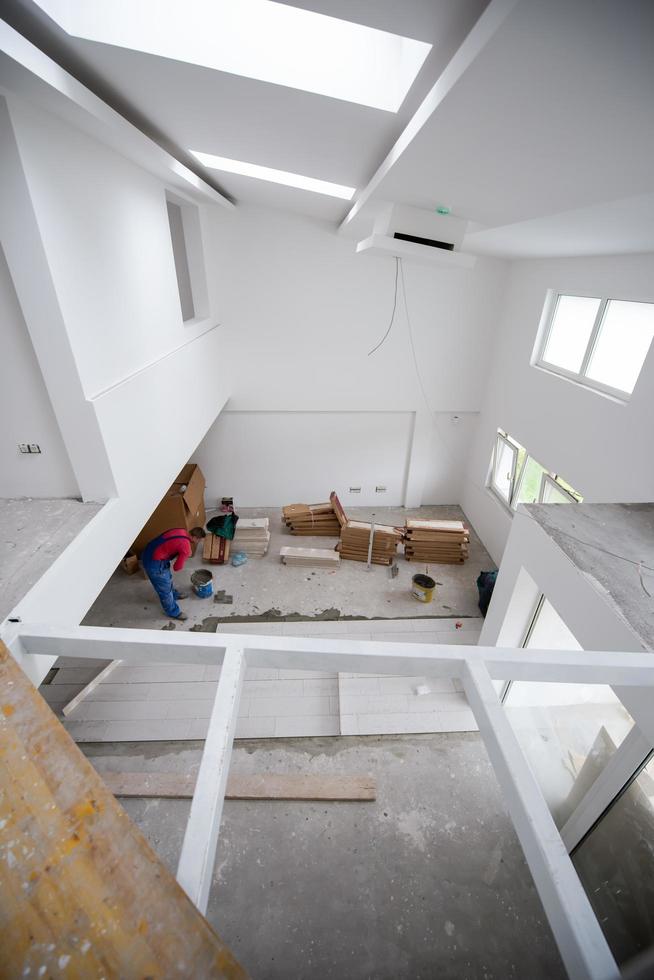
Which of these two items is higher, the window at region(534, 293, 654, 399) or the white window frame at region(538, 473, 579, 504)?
the window at region(534, 293, 654, 399)

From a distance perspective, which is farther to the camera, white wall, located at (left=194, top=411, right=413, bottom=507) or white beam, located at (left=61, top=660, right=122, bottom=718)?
white wall, located at (left=194, top=411, right=413, bottom=507)

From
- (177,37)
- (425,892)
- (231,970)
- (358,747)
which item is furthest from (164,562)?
(231,970)

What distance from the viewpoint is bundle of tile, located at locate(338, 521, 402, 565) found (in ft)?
21.3

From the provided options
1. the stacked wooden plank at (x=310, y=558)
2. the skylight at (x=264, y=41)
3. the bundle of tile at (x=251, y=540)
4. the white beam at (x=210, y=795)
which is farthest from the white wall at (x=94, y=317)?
the stacked wooden plank at (x=310, y=558)

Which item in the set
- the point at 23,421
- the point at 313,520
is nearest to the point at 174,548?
the point at 313,520

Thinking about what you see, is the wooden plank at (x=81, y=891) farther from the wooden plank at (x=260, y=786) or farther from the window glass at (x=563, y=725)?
the wooden plank at (x=260, y=786)

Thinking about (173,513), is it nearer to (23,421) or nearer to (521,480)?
(23,421)

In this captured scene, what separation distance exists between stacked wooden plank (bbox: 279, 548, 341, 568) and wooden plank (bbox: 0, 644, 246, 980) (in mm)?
5586

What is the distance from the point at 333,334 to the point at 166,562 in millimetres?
4246

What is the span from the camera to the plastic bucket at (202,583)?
18.6 ft

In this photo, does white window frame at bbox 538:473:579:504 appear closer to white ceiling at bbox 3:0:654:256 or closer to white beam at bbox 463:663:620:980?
white ceiling at bbox 3:0:654:256

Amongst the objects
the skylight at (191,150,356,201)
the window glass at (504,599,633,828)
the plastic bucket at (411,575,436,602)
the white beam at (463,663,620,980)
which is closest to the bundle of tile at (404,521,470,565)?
the plastic bucket at (411,575,436,602)

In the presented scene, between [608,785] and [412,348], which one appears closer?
[608,785]

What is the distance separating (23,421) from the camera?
9.71ft
